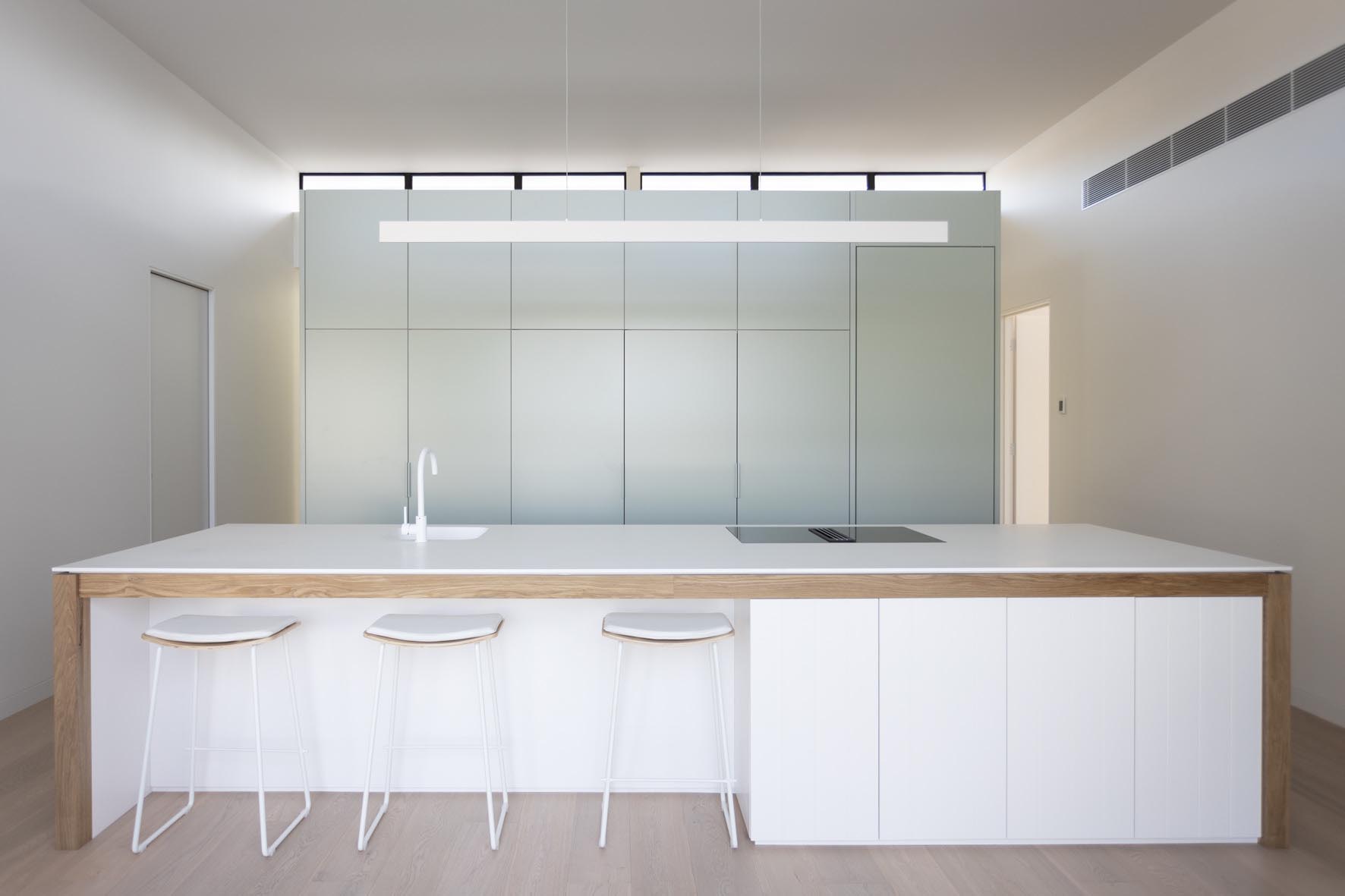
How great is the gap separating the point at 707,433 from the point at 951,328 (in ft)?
5.24

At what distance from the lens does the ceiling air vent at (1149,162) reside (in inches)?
159

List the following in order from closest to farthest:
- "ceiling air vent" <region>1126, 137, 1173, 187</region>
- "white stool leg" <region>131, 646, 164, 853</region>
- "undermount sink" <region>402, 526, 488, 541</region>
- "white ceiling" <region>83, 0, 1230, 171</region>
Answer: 1. "white stool leg" <region>131, 646, 164, 853</region>
2. "undermount sink" <region>402, 526, 488, 541</region>
3. "white ceiling" <region>83, 0, 1230, 171</region>
4. "ceiling air vent" <region>1126, 137, 1173, 187</region>

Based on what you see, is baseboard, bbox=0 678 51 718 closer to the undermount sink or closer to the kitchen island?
the kitchen island

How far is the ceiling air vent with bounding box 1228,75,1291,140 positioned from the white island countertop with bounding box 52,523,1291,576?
2174mm

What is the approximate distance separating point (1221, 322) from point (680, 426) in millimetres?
2827

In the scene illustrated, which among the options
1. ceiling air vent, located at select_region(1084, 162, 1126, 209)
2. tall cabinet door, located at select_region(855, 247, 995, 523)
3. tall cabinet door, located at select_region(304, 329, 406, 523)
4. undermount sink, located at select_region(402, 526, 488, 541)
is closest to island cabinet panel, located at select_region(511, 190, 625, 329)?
tall cabinet door, located at select_region(304, 329, 406, 523)

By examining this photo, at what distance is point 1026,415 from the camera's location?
236 inches

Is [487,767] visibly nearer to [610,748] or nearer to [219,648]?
[610,748]

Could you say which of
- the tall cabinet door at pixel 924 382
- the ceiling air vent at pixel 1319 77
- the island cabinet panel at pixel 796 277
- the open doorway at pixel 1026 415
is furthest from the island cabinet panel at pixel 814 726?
the open doorway at pixel 1026 415

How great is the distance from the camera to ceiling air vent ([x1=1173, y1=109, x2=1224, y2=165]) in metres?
3.68

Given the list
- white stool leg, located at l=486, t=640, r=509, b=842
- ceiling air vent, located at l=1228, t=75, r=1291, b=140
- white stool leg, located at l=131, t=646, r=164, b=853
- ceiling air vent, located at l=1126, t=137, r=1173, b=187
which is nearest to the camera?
white stool leg, located at l=131, t=646, r=164, b=853

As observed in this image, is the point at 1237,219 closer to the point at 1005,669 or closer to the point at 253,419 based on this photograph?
the point at 1005,669

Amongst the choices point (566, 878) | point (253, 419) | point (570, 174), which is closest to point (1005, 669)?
point (566, 878)

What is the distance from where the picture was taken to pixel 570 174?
18.6 ft
